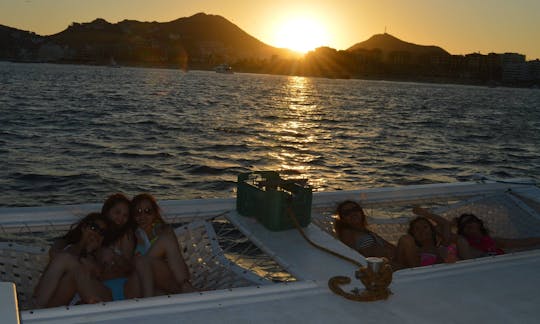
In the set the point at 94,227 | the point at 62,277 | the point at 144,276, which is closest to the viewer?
the point at 62,277

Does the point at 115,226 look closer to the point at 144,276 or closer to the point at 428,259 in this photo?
the point at 144,276

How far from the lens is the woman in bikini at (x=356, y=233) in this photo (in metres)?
5.50

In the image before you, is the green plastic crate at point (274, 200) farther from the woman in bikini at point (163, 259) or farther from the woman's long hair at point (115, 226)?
the woman's long hair at point (115, 226)

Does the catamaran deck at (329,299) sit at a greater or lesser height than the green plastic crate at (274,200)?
lesser

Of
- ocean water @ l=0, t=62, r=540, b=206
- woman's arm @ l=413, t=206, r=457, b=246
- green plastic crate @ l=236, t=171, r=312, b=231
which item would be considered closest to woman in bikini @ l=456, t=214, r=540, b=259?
woman's arm @ l=413, t=206, r=457, b=246

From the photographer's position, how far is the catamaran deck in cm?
313

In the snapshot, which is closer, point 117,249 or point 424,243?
point 117,249

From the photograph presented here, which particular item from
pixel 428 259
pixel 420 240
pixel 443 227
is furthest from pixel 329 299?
pixel 443 227

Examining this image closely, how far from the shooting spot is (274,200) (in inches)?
199

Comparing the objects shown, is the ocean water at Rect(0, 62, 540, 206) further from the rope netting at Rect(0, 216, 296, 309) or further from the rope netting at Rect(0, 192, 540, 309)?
the rope netting at Rect(0, 216, 296, 309)

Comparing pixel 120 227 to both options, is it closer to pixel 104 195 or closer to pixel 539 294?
pixel 539 294

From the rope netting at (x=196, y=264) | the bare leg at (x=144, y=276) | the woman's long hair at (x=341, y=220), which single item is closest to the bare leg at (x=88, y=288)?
the bare leg at (x=144, y=276)

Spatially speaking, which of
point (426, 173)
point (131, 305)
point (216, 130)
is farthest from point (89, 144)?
point (131, 305)

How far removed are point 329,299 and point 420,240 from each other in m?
2.54
